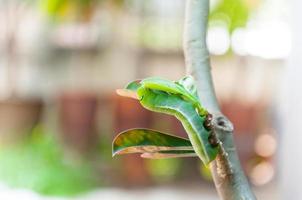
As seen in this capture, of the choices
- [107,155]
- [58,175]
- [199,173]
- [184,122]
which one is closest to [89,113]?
[107,155]

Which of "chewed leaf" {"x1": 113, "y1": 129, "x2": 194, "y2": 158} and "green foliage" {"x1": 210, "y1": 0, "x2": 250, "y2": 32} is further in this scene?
"green foliage" {"x1": 210, "y1": 0, "x2": 250, "y2": 32}

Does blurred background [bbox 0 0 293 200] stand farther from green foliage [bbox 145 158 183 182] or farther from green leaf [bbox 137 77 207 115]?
green leaf [bbox 137 77 207 115]

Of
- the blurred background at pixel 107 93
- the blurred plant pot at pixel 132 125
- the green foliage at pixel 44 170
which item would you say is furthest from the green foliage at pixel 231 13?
the green foliage at pixel 44 170

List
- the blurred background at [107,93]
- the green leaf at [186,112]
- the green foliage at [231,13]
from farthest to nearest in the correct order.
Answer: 1. the blurred background at [107,93]
2. the green foliage at [231,13]
3. the green leaf at [186,112]

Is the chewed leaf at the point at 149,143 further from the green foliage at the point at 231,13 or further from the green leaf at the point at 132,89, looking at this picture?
the green foliage at the point at 231,13

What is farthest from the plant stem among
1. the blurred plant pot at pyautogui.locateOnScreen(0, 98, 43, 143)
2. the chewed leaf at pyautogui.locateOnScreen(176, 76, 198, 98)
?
the blurred plant pot at pyautogui.locateOnScreen(0, 98, 43, 143)
